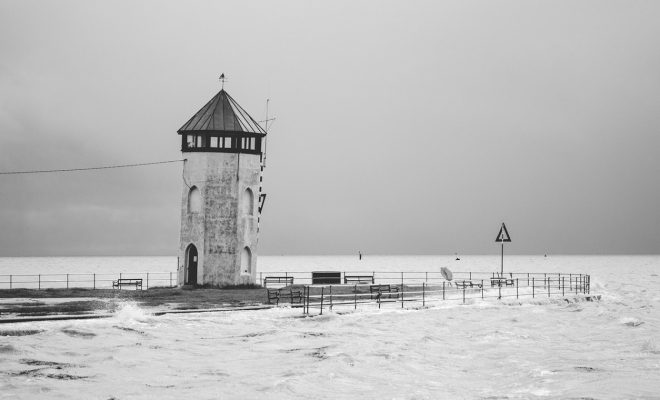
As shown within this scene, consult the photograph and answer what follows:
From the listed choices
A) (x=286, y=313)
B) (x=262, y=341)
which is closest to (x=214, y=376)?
(x=262, y=341)

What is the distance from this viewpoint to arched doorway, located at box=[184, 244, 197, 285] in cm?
4975

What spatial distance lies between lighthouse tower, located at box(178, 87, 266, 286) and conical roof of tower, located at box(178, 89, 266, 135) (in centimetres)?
6

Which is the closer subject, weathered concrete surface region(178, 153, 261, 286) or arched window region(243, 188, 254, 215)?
weathered concrete surface region(178, 153, 261, 286)

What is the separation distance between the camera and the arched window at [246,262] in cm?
4991

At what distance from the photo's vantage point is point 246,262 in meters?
50.0

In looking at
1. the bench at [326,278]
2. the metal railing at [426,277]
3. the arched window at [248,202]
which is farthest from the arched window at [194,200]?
the bench at [326,278]

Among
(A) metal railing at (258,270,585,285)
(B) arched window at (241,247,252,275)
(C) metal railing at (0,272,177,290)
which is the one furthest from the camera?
(A) metal railing at (258,270,585,285)

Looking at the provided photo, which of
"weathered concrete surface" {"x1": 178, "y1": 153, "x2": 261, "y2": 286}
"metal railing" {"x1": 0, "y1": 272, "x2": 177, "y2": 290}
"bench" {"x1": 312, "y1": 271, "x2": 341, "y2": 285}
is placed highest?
"weathered concrete surface" {"x1": 178, "y1": 153, "x2": 261, "y2": 286}

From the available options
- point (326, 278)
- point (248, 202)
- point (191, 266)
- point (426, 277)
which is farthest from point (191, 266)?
point (426, 277)

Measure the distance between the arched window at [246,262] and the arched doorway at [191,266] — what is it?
113 inches

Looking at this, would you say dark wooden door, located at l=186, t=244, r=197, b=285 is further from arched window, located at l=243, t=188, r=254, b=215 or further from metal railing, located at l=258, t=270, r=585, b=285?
metal railing, located at l=258, t=270, r=585, b=285

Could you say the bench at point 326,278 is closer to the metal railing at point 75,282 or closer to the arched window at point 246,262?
the arched window at point 246,262

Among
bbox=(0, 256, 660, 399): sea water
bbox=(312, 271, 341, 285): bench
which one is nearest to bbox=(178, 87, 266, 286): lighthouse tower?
bbox=(312, 271, 341, 285): bench

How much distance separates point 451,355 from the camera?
105 feet
